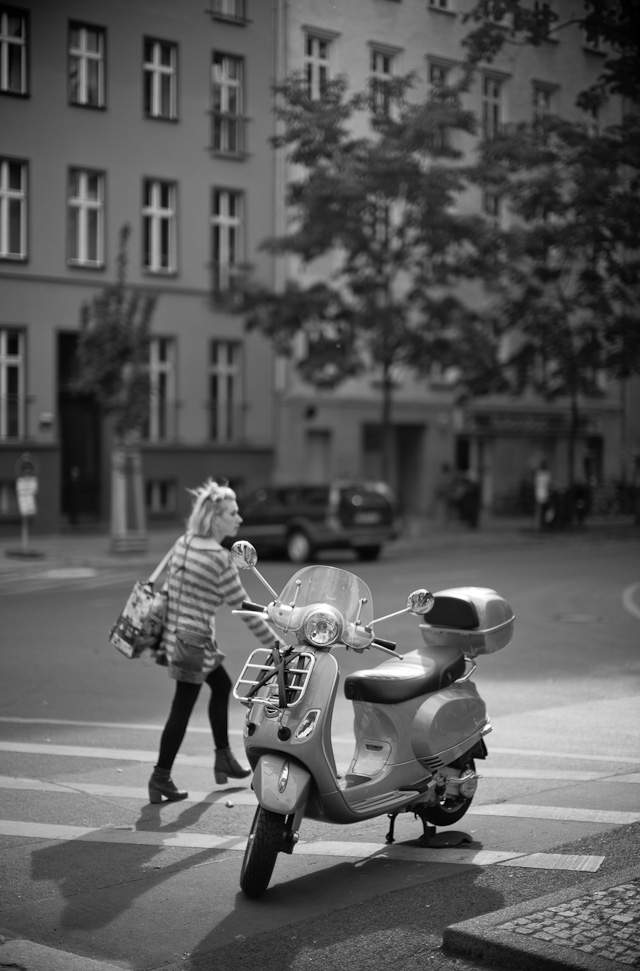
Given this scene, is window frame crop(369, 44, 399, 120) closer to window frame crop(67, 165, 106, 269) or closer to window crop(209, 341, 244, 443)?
window frame crop(67, 165, 106, 269)

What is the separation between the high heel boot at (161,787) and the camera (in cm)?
669

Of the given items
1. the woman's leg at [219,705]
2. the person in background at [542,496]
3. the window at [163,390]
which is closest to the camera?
the woman's leg at [219,705]

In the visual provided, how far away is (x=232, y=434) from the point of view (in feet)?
110

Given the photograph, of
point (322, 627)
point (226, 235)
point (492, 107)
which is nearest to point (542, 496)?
point (226, 235)

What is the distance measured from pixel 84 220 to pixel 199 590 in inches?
954

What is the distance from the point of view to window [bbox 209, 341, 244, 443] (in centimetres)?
3328

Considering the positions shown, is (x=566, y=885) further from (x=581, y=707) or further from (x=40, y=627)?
(x=40, y=627)

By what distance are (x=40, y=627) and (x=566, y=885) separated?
9689 mm

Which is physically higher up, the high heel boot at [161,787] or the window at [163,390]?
the window at [163,390]

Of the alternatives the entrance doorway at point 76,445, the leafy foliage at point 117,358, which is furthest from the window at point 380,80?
the entrance doorway at point 76,445

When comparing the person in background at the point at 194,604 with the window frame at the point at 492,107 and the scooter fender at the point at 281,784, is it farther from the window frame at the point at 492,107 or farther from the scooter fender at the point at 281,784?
the window frame at the point at 492,107

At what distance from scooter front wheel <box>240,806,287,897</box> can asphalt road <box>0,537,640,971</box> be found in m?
0.12

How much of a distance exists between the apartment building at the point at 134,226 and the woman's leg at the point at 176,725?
1587 centimetres

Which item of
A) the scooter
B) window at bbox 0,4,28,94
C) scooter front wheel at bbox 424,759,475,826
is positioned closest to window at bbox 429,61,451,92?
the scooter
